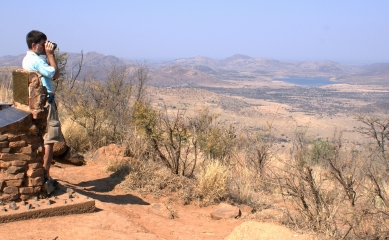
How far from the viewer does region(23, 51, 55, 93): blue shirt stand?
511cm

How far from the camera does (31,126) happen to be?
16.4 ft

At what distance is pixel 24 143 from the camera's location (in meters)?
5.00

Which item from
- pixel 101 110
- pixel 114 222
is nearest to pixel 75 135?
pixel 101 110

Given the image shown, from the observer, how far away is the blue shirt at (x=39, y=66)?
5113mm

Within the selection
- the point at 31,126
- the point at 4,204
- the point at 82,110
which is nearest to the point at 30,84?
the point at 31,126

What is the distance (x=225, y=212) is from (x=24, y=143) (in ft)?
10.6

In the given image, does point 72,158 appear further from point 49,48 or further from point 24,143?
point 49,48

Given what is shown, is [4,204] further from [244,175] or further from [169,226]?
[244,175]

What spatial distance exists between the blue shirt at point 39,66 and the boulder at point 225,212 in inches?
128

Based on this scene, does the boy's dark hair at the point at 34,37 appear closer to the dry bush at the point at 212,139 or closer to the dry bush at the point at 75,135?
the dry bush at the point at 75,135

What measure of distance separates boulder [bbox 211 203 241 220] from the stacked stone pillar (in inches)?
108

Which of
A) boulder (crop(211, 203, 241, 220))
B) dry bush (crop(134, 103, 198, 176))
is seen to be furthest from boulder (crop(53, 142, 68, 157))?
boulder (crop(211, 203, 241, 220))

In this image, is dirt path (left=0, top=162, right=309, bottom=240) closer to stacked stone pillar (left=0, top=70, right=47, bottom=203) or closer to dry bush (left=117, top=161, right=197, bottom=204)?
dry bush (left=117, top=161, right=197, bottom=204)

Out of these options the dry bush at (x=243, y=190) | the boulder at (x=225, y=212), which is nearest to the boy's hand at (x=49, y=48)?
the boulder at (x=225, y=212)
